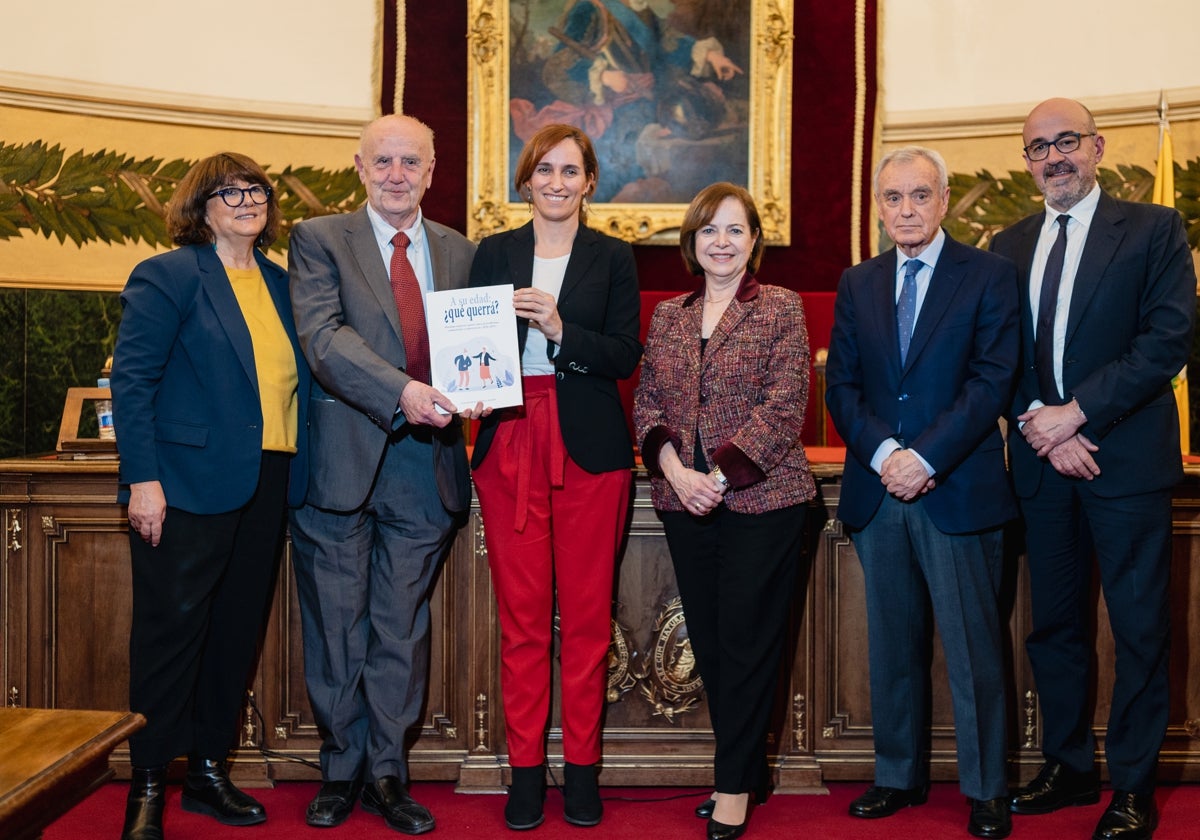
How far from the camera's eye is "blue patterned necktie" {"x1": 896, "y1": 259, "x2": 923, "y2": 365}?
283 centimetres

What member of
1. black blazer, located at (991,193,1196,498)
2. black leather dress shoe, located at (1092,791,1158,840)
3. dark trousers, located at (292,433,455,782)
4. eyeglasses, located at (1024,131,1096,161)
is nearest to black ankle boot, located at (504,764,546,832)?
dark trousers, located at (292,433,455,782)

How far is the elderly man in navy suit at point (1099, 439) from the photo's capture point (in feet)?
9.08

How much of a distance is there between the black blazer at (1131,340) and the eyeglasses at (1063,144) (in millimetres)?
178

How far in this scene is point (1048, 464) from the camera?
2875 mm

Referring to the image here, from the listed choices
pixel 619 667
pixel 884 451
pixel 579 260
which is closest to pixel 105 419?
pixel 579 260

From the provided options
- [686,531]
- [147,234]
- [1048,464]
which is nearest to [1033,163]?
[1048,464]

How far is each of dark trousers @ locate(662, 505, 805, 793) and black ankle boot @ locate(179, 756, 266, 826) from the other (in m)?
1.21

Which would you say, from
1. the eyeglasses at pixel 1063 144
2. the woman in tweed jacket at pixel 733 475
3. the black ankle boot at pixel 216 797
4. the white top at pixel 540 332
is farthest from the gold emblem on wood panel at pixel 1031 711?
the black ankle boot at pixel 216 797

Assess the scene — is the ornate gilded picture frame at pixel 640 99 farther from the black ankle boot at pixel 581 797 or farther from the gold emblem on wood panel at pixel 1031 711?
the black ankle boot at pixel 581 797

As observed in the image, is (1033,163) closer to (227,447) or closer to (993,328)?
(993,328)

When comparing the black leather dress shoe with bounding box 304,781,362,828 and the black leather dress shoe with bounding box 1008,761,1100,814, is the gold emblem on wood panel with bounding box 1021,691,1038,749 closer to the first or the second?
the black leather dress shoe with bounding box 1008,761,1100,814

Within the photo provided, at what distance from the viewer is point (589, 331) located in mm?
2742

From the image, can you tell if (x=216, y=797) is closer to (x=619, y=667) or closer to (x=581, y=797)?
(x=581, y=797)

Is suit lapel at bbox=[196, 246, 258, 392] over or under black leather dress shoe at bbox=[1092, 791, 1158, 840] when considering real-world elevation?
over
